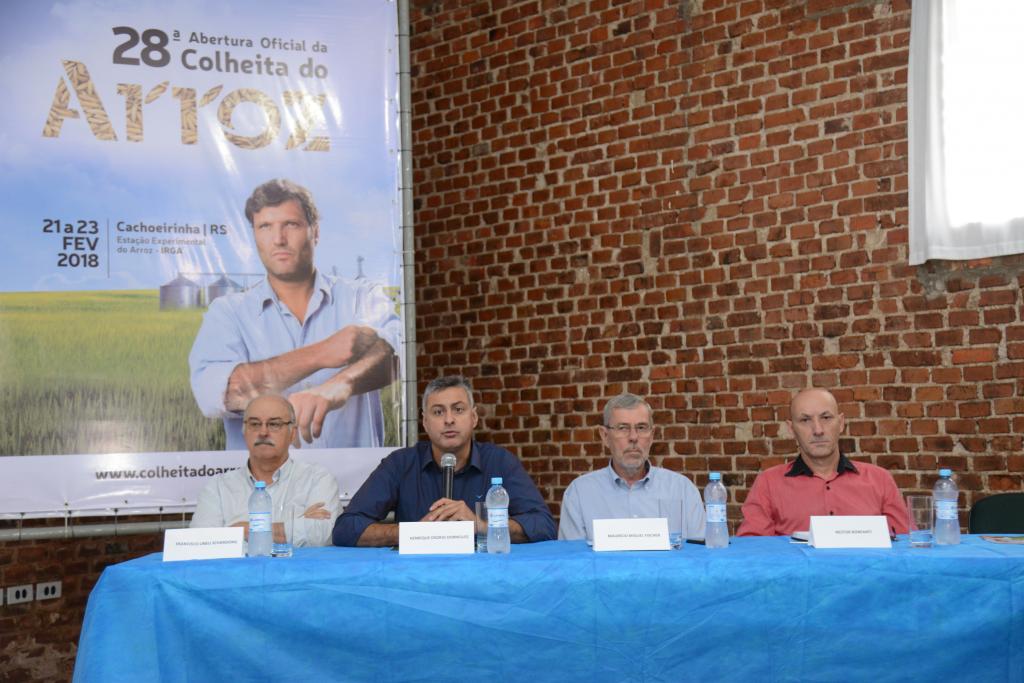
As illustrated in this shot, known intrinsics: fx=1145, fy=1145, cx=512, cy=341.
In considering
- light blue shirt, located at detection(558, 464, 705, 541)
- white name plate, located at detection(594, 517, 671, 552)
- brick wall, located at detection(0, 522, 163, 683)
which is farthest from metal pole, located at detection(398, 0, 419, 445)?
brick wall, located at detection(0, 522, 163, 683)

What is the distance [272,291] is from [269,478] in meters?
0.73

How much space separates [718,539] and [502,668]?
25.0 inches

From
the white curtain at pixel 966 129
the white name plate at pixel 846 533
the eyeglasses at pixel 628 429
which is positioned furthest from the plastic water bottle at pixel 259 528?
the white curtain at pixel 966 129

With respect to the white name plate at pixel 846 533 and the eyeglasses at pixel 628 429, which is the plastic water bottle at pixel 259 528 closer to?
the eyeglasses at pixel 628 429

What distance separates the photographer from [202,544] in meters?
2.73

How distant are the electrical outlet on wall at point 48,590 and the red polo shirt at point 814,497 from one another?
2.99 metres

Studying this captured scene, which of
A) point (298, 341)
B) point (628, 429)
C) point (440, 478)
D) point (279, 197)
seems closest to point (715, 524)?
point (628, 429)

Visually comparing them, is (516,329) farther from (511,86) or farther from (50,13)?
(50,13)

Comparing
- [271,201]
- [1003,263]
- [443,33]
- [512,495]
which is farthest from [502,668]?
[443,33]

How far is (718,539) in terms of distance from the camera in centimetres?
280

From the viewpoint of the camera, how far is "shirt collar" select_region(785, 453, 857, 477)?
3658 millimetres

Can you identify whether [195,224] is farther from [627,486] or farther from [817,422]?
[817,422]

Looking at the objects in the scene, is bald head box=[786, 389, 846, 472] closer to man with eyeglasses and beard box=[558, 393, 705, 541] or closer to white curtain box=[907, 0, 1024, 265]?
man with eyeglasses and beard box=[558, 393, 705, 541]

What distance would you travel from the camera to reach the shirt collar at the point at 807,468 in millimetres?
3658
